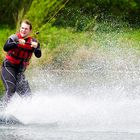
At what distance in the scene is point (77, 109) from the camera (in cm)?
1188

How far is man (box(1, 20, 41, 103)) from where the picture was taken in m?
11.3

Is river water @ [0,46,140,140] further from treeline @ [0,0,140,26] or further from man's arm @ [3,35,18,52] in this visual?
treeline @ [0,0,140,26]

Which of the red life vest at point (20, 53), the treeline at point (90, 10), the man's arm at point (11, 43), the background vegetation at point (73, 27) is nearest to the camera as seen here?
the man's arm at point (11, 43)

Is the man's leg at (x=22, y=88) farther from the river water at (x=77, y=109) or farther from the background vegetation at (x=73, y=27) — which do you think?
the background vegetation at (x=73, y=27)

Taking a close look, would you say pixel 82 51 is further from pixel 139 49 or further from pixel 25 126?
pixel 25 126

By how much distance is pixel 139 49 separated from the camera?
22.6 m

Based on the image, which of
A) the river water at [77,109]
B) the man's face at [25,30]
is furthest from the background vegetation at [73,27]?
the man's face at [25,30]

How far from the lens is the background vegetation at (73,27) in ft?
59.6

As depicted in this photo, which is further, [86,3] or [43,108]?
[86,3]

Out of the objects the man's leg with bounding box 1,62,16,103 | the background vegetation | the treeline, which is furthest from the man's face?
the treeline

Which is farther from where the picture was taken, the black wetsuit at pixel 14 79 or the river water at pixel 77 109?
the black wetsuit at pixel 14 79

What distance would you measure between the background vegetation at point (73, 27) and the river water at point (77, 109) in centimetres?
132

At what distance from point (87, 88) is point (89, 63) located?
441cm

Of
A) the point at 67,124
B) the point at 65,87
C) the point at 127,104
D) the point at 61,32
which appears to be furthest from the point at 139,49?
the point at 67,124
